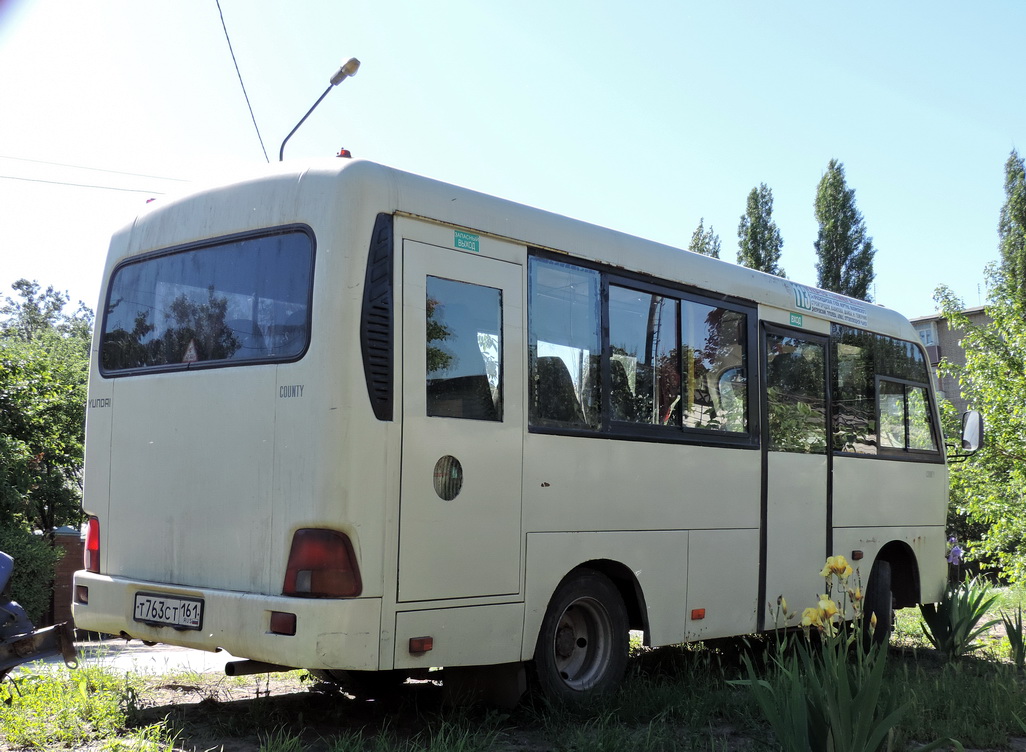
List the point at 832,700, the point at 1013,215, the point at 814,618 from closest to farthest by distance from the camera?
the point at 832,700 → the point at 814,618 → the point at 1013,215

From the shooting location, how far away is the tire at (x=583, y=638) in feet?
19.5

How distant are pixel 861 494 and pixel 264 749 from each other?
5931 millimetres

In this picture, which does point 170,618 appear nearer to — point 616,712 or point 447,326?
point 447,326

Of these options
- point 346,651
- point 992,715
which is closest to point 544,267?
point 346,651

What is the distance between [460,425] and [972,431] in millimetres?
5885

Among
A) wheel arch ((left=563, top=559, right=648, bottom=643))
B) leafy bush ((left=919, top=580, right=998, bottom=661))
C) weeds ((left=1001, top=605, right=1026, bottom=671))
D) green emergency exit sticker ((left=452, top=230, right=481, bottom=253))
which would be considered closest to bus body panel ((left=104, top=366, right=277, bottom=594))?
green emergency exit sticker ((left=452, top=230, right=481, bottom=253))

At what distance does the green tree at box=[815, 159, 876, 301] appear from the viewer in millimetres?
43625

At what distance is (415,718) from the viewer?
611 centimetres

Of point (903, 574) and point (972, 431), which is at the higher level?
point (972, 431)

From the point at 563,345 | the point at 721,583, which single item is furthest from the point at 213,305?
the point at 721,583

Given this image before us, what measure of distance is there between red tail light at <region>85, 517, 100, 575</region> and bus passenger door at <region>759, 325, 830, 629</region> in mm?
4689

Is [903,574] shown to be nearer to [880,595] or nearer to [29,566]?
[880,595]

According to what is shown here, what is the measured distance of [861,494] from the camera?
8.87 m

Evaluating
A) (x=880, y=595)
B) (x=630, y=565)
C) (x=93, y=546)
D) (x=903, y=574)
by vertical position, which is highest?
(x=93, y=546)
